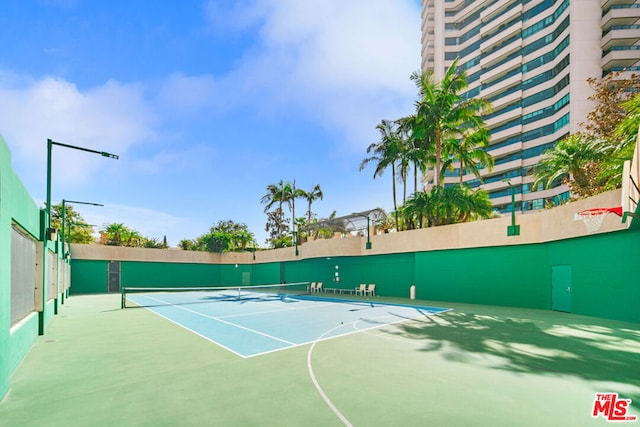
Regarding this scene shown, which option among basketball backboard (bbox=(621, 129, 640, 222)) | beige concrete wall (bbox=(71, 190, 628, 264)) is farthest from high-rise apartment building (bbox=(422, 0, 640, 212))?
basketball backboard (bbox=(621, 129, 640, 222))

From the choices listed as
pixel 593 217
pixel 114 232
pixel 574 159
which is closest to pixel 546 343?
pixel 593 217

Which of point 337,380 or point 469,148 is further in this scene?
point 469,148

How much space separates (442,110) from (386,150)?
624 cm

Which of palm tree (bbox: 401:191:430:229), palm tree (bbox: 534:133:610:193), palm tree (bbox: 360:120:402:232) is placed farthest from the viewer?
palm tree (bbox: 360:120:402:232)

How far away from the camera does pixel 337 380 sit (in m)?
7.02

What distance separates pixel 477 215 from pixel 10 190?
25934 mm

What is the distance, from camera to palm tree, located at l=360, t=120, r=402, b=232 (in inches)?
1134

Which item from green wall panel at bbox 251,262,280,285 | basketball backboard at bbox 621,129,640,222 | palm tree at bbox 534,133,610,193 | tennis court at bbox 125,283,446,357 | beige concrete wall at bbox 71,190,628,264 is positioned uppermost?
palm tree at bbox 534,133,610,193

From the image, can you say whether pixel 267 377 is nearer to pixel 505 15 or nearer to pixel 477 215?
pixel 477 215

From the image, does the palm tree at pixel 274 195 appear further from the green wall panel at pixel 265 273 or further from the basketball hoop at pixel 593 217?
the basketball hoop at pixel 593 217

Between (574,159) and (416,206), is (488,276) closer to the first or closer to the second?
(416,206)

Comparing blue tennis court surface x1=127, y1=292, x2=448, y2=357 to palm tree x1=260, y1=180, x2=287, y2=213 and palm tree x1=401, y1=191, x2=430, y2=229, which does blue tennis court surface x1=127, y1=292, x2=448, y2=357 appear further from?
palm tree x1=260, y1=180, x2=287, y2=213

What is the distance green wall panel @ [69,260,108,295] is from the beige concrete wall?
1.00m

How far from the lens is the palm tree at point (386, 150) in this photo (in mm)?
28797
